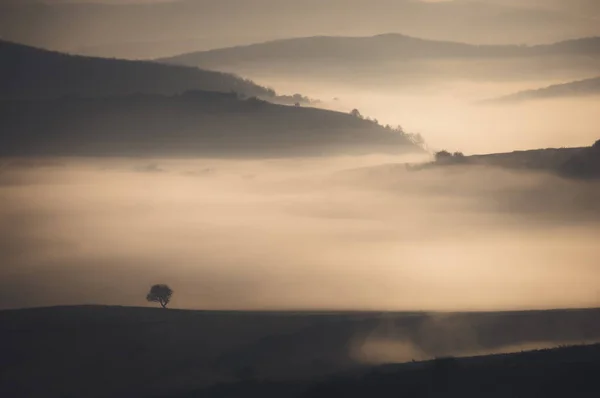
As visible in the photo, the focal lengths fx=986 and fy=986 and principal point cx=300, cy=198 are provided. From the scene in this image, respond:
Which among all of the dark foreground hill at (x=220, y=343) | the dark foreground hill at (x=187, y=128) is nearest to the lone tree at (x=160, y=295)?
the dark foreground hill at (x=220, y=343)

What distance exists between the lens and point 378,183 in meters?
114

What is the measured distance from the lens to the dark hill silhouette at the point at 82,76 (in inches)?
4712

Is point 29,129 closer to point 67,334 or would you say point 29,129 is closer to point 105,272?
point 105,272

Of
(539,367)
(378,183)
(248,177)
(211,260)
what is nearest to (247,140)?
(248,177)

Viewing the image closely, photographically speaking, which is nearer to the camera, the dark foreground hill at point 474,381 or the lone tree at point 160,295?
the dark foreground hill at point 474,381

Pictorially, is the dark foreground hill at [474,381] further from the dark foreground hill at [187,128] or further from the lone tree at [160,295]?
the dark foreground hill at [187,128]

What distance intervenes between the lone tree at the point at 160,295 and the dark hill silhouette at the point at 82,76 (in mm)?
50014

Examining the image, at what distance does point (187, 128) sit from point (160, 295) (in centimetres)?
5545

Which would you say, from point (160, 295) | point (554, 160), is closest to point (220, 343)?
point (160, 295)

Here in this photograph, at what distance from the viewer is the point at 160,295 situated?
7331cm

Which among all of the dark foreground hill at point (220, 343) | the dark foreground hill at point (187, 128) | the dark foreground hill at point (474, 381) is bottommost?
the dark foreground hill at point (474, 381)

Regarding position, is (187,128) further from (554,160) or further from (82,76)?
(554,160)

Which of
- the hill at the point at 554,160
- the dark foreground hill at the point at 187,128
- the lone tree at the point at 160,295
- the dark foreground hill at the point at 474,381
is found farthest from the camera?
the dark foreground hill at the point at 187,128

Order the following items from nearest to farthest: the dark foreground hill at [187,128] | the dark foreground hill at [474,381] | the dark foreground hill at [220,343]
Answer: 1. the dark foreground hill at [474,381]
2. the dark foreground hill at [220,343]
3. the dark foreground hill at [187,128]
